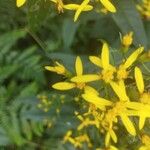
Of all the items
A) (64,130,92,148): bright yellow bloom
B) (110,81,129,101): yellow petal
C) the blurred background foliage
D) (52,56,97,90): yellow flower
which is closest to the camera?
(110,81,129,101): yellow petal

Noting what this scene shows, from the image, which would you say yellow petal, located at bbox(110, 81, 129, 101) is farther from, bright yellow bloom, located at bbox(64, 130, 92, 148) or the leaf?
bright yellow bloom, located at bbox(64, 130, 92, 148)

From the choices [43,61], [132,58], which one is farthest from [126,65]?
[43,61]

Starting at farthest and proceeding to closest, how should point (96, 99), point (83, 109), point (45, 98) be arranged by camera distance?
point (45, 98)
point (83, 109)
point (96, 99)

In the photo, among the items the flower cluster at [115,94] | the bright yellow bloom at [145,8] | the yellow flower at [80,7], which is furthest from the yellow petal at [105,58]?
the bright yellow bloom at [145,8]

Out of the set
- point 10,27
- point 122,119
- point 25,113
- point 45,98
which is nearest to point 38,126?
point 25,113

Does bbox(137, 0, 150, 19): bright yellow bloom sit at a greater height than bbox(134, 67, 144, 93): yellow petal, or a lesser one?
greater

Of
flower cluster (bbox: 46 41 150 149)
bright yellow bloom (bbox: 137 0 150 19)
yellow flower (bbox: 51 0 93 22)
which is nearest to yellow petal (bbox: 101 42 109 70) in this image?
flower cluster (bbox: 46 41 150 149)

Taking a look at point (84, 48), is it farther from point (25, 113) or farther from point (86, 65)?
point (86, 65)

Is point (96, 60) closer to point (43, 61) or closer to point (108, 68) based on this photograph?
point (108, 68)
